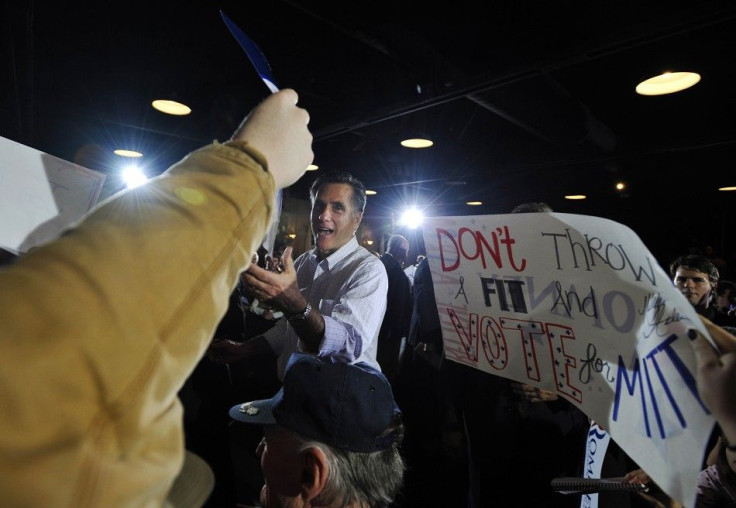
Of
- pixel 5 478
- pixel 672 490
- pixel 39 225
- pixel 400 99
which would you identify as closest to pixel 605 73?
pixel 400 99

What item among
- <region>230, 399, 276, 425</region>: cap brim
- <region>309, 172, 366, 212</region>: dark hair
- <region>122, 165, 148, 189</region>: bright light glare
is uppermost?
<region>122, 165, 148, 189</region>: bright light glare

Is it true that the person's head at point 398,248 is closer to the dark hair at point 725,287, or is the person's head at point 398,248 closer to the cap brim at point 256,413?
the dark hair at point 725,287

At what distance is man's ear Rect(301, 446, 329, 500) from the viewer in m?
1.24

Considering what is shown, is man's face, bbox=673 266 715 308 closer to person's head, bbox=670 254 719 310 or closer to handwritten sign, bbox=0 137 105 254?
person's head, bbox=670 254 719 310

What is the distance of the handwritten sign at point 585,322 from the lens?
2.98 feet

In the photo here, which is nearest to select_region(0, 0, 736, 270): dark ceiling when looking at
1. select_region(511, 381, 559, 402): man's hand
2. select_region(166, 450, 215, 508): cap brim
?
select_region(511, 381, 559, 402): man's hand

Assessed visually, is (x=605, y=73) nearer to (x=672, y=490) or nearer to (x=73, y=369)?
(x=672, y=490)

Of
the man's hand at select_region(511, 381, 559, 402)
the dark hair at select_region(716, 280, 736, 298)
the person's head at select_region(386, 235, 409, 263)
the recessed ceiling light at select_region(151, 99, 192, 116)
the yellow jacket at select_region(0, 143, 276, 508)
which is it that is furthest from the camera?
the person's head at select_region(386, 235, 409, 263)

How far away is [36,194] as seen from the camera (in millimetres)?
1001

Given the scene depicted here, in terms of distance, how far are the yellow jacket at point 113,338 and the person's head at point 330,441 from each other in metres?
0.97

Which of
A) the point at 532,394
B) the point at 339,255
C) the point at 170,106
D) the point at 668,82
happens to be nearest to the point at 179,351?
the point at 339,255

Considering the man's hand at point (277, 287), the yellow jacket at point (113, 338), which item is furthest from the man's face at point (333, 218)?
the yellow jacket at point (113, 338)

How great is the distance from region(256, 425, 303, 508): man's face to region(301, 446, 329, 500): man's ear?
31mm

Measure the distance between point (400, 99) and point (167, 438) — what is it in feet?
16.6
